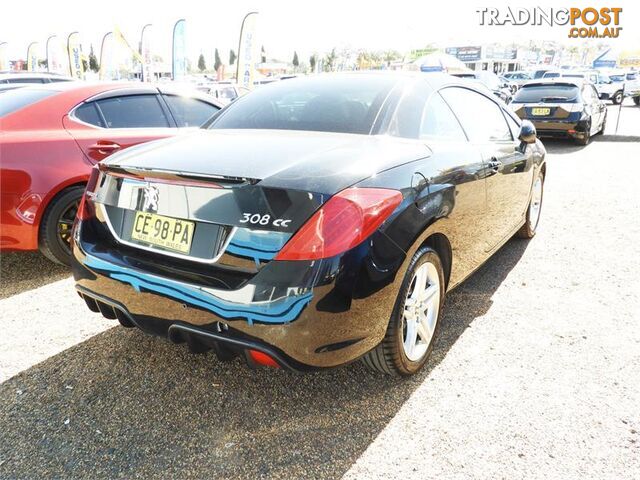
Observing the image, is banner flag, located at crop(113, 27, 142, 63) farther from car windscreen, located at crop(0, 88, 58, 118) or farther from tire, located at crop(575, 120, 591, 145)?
car windscreen, located at crop(0, 88, 58, 118)

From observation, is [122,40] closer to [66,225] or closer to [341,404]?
[66,225]

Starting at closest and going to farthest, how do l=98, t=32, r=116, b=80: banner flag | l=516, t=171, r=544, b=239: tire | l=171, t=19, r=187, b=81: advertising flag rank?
l=516, t=171, r=544, b=239: tire → l=171, t=19, r=187, b=81: advertising flag → l=98, t=32, r=116, b=80: banner flag

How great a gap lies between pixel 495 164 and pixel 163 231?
6.92 ft

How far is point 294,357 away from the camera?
74.4 inches

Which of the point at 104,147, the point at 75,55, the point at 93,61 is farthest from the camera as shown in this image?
the point at 93,61

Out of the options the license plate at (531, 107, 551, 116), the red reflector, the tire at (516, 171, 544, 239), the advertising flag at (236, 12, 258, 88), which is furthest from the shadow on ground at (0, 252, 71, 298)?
the advertising flag at (236, 12, 258, 88)

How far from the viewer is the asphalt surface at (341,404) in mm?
1991

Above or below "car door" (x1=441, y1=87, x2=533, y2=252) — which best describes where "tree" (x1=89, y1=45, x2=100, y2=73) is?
above

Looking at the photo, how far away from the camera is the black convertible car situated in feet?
6.01

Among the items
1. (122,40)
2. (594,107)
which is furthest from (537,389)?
(122,40)

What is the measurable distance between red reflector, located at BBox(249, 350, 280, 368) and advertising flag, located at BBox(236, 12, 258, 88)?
22.9 metres

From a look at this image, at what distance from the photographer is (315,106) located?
2.77m

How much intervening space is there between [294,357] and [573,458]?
1.20 metres

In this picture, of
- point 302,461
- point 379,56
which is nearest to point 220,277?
point 302,461
